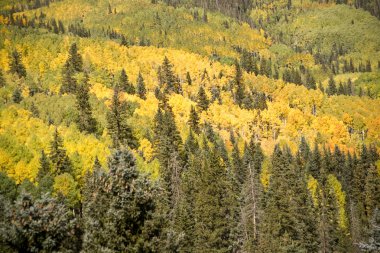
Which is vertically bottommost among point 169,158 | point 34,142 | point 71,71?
point 169,158

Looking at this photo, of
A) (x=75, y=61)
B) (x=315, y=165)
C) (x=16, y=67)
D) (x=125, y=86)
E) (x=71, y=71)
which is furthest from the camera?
(x=75, y=61)

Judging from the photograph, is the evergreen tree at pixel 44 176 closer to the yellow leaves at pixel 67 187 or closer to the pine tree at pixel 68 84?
the yellow leaves at pixel 67 187

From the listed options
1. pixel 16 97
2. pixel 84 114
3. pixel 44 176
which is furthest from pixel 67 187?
pixel 16 97

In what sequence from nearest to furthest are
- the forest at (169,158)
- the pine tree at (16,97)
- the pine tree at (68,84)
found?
the forest at (169,158) → the pine tree at (16,97) → the pine tree at (68,84)

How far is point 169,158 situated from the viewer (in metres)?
78.2

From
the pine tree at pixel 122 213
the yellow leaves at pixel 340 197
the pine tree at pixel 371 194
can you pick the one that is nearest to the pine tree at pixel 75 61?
the yellow leaves at pixel 340 197

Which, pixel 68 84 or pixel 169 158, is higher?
pixel 68 84

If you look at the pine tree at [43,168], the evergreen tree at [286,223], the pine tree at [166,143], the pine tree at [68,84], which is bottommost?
the pine tree at [166,143]

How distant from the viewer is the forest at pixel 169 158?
21.6 m

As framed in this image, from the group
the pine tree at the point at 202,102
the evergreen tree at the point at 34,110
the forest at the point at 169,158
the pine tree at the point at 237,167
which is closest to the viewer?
the forest at the point at 169,158

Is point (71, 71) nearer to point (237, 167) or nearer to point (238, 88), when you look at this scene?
point (238, 88)

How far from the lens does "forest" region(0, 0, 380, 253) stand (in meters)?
21.6

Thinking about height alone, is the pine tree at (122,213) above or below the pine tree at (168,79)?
above

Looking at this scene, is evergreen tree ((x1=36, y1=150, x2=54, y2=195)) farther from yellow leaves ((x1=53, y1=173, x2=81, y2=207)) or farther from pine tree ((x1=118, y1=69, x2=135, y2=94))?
pine tree ((x1=118, y1=69, x2=135, y2=94))
